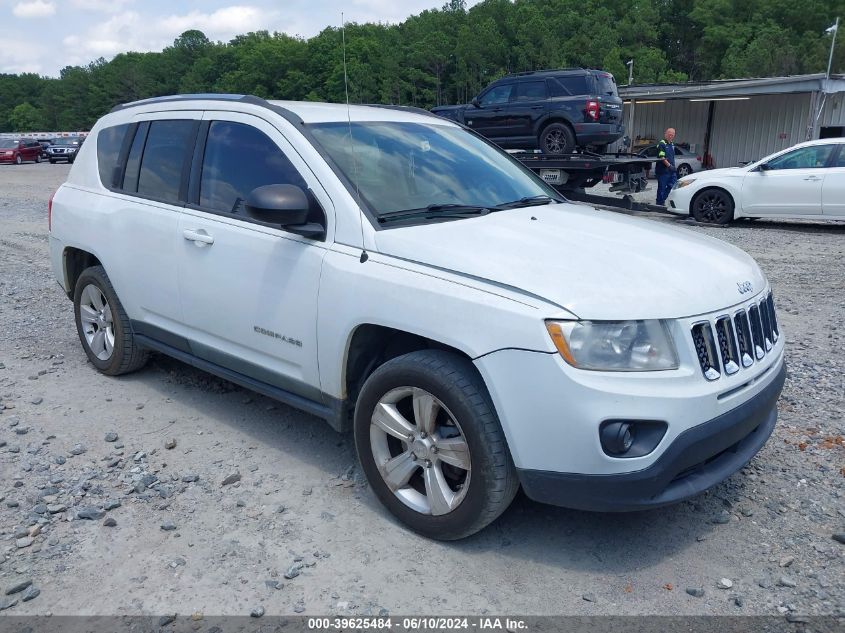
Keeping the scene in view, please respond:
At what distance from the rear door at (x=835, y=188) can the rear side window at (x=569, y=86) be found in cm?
500

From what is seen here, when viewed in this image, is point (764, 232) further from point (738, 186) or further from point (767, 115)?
point (767, 115)

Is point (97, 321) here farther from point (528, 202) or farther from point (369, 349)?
point (528, 202)

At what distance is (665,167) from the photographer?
15.0m

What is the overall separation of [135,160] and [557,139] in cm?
1200

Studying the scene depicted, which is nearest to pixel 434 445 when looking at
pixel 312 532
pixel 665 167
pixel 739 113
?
pixel 312 532

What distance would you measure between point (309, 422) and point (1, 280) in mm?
6536

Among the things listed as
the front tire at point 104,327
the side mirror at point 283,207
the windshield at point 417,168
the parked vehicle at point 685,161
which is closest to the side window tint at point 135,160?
the front tire at point 104,327

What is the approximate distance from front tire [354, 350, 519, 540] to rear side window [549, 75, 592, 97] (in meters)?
13.3

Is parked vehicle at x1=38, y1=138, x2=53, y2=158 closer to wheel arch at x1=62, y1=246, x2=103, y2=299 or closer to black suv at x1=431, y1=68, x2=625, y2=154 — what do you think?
black suv at x1=431, y1=68, x2=625, y2=154

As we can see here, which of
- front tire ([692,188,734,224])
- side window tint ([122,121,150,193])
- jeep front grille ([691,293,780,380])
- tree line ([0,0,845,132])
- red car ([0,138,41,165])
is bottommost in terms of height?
red car ([0,138,41,165])

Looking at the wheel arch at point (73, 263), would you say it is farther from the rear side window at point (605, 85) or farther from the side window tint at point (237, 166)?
the rear side window at point (605, 85)

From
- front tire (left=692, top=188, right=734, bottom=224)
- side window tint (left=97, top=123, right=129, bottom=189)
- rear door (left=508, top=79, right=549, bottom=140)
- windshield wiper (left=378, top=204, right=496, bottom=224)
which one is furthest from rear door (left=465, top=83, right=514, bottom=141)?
windshield wiper (left=378, top=204, right=496, bottom=224)

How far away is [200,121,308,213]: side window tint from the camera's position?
3830 mm

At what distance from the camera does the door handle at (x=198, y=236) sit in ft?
13.3
